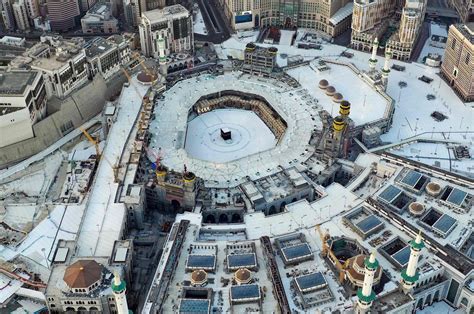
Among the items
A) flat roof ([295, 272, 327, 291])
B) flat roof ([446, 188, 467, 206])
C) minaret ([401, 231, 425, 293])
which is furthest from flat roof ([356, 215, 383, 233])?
flat roof ([446, 188, 467, 206])

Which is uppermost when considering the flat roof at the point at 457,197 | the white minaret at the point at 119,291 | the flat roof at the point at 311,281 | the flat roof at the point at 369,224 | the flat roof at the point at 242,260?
the white minaret at the point at 119,291

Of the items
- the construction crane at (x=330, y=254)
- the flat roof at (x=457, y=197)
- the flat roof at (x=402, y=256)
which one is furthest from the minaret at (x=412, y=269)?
the flat roof at (x=457, y=197)

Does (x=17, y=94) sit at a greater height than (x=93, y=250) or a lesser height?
greater

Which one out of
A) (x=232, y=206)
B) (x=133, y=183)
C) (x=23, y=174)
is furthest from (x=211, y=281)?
(x=23, y=174)

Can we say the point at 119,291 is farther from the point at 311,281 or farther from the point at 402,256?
the point at 402,256

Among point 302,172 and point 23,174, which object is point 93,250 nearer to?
point 23,174

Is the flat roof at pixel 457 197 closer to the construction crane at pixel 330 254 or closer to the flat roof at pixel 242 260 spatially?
the construction crane at pixel 330 254

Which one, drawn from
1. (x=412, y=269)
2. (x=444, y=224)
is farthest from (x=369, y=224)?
(x=412, y=269)
